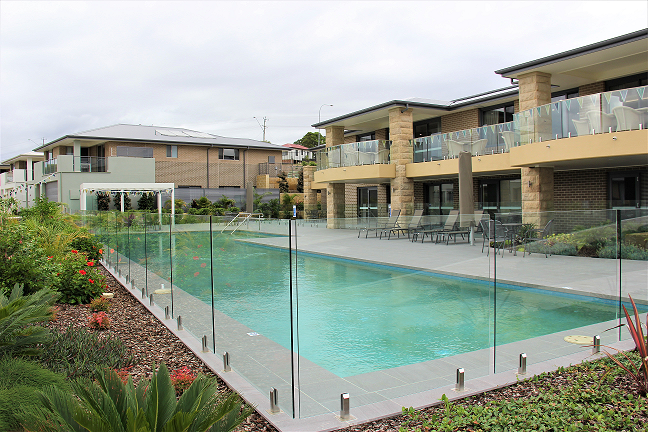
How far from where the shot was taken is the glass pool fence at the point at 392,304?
14.3 feet

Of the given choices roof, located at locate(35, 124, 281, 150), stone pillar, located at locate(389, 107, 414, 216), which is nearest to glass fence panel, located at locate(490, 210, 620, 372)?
stone pillar, located at locate(389, 107, 414, 216)

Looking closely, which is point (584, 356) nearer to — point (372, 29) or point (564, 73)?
point (372, 29)

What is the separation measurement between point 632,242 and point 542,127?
8654mm

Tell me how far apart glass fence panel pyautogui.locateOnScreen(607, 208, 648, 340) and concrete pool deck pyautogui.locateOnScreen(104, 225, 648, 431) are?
0.07 ft

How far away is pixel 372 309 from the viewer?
690cm

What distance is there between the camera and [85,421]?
7.18ft

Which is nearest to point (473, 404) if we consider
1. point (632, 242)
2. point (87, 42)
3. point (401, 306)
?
point (401, 306)

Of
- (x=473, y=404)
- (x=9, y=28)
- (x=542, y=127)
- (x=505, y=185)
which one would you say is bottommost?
(x=473, y=404)

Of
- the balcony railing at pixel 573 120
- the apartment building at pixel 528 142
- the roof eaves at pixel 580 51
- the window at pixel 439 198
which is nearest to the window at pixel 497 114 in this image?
the apartment building at pixel 528 142

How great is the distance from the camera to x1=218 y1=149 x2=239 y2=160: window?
41.8 m

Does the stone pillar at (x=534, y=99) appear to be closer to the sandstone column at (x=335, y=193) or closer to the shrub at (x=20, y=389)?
the sandstone column at (x=335, y=193)

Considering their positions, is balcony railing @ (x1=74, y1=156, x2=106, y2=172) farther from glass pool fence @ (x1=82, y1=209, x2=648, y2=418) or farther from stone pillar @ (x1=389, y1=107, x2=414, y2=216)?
glass pool fence @ (x1=82, y1=209, x2=648, y2=418)

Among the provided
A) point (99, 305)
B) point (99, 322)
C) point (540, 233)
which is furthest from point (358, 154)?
point (99, 322)

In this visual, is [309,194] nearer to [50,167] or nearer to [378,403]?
[50,167]
